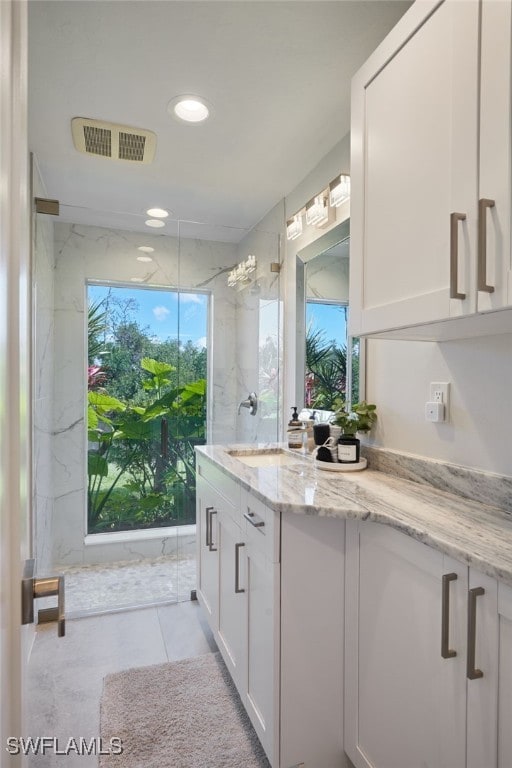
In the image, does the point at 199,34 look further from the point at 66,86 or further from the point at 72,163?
the point at 72,163

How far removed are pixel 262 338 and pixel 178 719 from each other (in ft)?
6.83

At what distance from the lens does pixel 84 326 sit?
2959 mm

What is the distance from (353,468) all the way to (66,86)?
6.54ft

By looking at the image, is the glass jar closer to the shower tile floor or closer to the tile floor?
the tile floor

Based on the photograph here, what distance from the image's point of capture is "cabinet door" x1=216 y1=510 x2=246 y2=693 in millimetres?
1607

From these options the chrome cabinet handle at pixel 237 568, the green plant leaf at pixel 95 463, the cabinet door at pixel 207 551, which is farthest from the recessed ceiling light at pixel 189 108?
the green plant leaf at pixel 95 463

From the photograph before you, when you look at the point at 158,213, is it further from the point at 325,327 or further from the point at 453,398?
the point at 453,398

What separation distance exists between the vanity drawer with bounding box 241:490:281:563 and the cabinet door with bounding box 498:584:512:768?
0.63m

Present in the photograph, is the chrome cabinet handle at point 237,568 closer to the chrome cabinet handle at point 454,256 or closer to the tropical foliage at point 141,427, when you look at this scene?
the chrome cabinet handle at point 454,256

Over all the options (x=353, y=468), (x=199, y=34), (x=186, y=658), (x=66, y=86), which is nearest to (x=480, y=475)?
(x=353, y=468)

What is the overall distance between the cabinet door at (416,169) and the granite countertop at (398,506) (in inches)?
20.6

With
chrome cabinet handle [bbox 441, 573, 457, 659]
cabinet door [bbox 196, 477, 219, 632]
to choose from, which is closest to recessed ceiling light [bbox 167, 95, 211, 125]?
cabinet door [bbox 196, 477, 219, 632]

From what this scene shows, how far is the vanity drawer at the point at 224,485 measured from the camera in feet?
5.51

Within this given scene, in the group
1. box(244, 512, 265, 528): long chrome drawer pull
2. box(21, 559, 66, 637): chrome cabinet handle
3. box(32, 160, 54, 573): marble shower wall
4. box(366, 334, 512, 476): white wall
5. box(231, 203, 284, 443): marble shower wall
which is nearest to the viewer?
box(21, 559, 66, 637): chrome cabinet handle
